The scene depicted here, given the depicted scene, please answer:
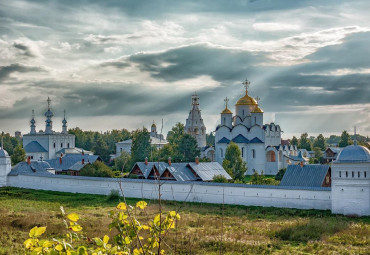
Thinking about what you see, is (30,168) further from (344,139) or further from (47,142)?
(344,139)

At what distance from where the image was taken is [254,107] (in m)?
46.6

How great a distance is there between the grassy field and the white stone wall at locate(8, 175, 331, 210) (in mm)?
692

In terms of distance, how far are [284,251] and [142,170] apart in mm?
20455

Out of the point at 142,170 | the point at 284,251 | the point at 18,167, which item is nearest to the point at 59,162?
the point at 18,167

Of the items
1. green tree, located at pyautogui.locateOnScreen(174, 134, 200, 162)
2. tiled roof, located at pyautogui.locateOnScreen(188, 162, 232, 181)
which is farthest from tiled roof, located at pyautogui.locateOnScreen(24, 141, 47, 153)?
tiled roof, located at pyautogui.locateOnScreen(188, 162, 232, 181)

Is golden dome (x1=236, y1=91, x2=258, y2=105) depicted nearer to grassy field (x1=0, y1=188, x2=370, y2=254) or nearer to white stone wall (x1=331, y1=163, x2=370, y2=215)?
grassy field (x1=0, y1=188, x2=370, y2=254)

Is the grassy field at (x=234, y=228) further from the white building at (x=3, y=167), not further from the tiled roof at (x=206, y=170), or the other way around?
the white building at (x=3, y=167)

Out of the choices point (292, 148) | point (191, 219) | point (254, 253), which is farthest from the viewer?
point (292, 148)

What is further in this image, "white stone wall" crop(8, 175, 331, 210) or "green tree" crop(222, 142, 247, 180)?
"green tree" crop(222, 142, 247, 180)

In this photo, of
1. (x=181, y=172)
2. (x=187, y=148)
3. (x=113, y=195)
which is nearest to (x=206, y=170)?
(x=181, y=172)

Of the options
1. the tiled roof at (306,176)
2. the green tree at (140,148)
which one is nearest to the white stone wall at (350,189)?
the tiled roof at (306,176)

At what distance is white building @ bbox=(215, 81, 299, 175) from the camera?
43.9 m

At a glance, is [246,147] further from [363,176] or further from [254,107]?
[363,176]

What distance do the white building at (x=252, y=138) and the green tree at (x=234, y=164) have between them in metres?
6.03
